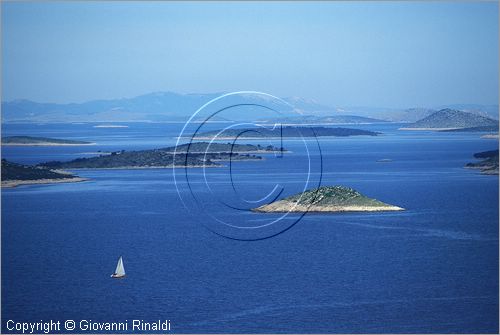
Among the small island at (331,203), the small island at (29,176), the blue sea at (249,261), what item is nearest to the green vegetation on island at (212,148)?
the small island at (29,176)

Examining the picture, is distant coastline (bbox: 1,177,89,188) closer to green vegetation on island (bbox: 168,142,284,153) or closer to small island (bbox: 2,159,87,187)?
small island (bbox: 2,159,87,187)

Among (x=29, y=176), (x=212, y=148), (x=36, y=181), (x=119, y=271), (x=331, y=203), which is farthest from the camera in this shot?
(x=212, y=148)

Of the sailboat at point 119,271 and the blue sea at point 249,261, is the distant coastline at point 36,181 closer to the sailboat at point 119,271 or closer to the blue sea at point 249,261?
the blue sea at point 249,261

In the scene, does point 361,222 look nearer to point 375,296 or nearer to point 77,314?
point 375,296

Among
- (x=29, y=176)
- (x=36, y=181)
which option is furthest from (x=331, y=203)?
(x=29, y=176)

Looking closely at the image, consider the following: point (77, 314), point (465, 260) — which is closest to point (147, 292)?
point (77, 314)

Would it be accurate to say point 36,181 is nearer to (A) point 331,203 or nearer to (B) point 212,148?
(A) point 331,203
